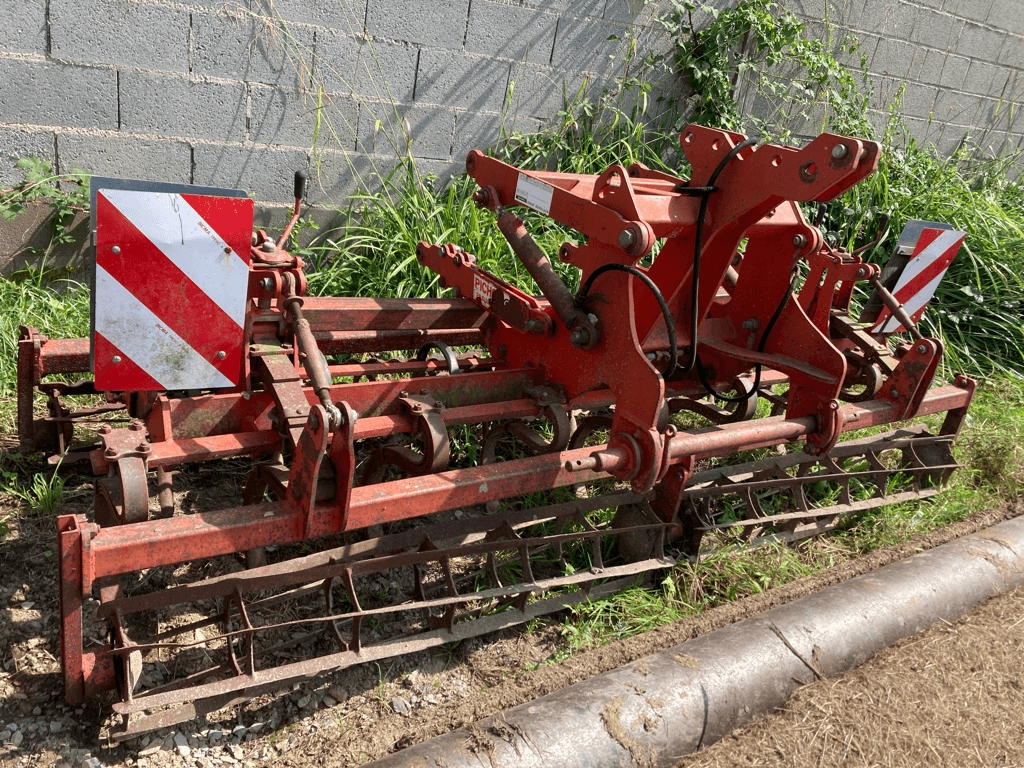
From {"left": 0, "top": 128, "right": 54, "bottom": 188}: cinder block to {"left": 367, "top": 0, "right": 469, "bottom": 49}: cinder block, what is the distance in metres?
1.80

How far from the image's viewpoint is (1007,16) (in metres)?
7.23

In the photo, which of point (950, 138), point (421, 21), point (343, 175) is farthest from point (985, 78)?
point (343, 175)

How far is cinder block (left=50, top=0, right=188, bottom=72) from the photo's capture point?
3.65 metres

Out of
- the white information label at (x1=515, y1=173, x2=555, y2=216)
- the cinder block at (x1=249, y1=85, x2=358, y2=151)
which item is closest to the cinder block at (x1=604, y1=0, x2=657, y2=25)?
the cinder block at (x1=249, y1=85, x2=358, y2=151)

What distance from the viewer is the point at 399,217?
15.1 feet

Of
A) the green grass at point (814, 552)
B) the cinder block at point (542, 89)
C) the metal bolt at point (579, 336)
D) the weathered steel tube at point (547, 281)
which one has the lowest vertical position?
the green grass at point (814, 552)

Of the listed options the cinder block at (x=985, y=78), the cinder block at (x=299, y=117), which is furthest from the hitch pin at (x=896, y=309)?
the cinder block at (x=985, y=78)

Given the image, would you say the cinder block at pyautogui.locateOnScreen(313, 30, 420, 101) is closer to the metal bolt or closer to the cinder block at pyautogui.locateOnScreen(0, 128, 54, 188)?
the cinder block at pyautogui.locateOnScreen(0, 128, 54, 188)

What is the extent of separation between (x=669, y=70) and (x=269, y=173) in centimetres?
301

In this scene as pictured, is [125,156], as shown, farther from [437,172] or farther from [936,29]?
[936,29]

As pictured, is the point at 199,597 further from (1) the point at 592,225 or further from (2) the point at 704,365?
(2) the point at 704,365

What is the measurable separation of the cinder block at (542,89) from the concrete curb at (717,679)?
357cm

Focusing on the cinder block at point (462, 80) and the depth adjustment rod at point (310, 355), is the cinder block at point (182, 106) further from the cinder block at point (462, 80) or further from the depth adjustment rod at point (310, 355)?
the depth adjustment rod at point (310, 355)

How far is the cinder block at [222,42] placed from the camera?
12.9ft
